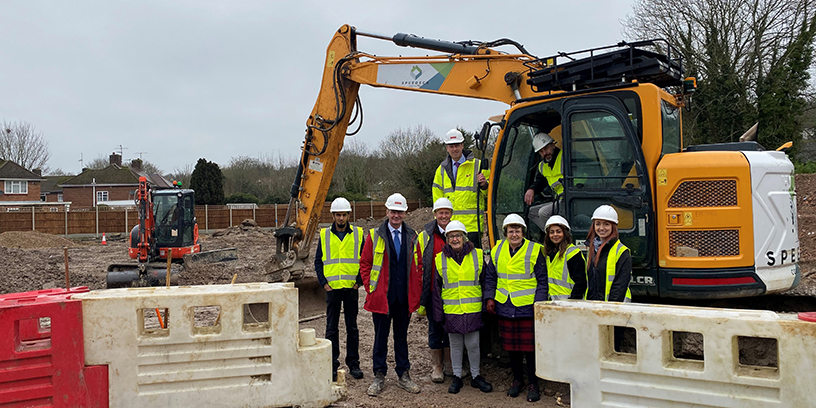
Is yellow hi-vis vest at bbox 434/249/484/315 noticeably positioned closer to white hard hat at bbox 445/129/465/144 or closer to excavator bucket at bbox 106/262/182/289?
white hard hat at bbox 445/129/465/144

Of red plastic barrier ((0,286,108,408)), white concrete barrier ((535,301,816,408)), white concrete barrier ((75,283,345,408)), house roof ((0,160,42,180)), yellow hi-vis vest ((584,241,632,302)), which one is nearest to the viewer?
white concrete barrier ((535,301,816,408))

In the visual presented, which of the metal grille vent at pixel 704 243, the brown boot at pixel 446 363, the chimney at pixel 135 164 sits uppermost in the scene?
the chimney at pixel 135 164

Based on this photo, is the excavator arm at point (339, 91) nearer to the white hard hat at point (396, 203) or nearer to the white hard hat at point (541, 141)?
the white hard hat at point (541, 141)

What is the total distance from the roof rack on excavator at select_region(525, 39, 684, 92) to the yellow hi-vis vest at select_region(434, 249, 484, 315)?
6.47 ft

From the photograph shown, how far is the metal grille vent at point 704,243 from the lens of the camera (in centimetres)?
497

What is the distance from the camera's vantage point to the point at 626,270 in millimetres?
4750

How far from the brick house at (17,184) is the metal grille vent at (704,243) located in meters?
55.1

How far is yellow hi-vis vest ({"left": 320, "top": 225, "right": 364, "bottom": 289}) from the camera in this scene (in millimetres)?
5727

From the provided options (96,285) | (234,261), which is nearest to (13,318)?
(96,285)

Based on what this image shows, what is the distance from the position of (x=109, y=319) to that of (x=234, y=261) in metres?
14.4

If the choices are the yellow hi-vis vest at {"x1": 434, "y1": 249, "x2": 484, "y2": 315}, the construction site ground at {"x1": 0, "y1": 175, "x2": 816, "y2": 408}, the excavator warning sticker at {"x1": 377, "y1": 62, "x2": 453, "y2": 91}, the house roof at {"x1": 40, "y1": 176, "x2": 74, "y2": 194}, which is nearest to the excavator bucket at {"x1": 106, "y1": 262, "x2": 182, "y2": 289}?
the construction site ground at {"x1": 0, "y1": 175, "x2": 816, "y2": 408}

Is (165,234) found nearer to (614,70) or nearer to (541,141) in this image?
(541,141)

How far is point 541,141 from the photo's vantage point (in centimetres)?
607

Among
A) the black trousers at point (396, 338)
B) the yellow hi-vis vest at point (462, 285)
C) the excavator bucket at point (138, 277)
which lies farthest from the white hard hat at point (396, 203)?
the excavator bucket at point (138, 277)
